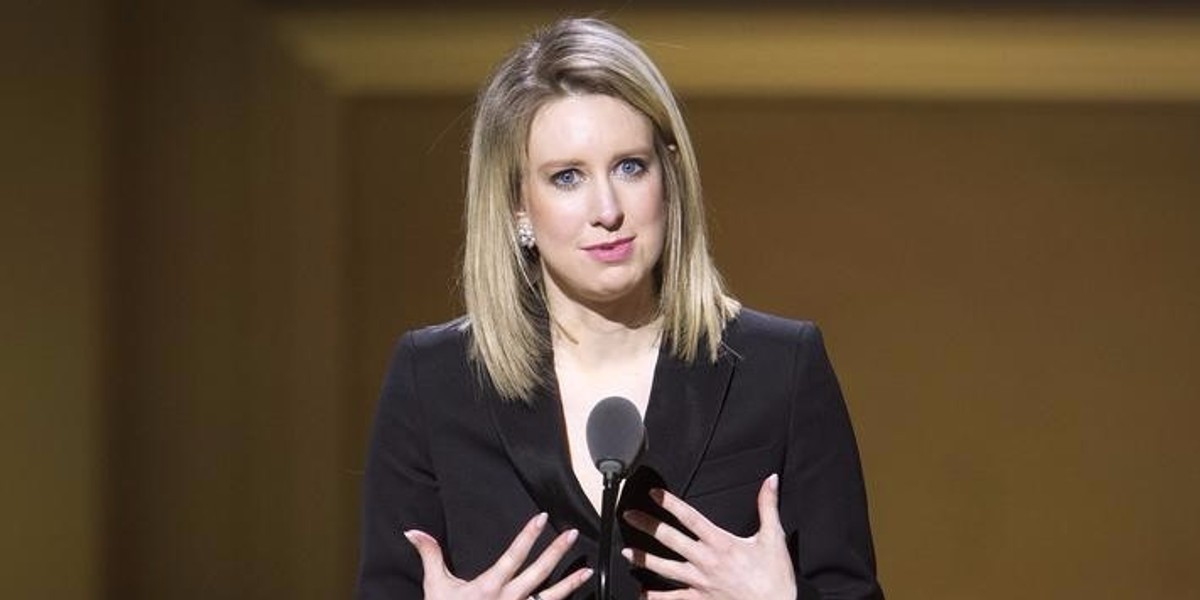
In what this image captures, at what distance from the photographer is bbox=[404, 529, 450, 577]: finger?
206 centimetres

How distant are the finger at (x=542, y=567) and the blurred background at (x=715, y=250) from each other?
6.12 ft

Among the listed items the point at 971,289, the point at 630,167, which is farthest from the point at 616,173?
the point at 971,289

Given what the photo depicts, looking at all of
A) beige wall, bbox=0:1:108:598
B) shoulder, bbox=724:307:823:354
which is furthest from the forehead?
beige wall, bbox=0:1:108:598

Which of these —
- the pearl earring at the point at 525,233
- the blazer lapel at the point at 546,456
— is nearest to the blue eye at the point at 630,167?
the pearl earring at the point at 525,233

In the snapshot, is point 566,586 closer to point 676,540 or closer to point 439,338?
Result: point 676,540

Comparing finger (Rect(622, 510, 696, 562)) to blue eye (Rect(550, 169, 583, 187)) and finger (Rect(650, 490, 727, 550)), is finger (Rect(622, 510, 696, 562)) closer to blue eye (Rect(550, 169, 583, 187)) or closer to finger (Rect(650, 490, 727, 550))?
finger (Rect(650, 490, 727, 550))

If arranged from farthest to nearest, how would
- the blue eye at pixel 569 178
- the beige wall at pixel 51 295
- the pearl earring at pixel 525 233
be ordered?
1. the beige wall at pixel 51 295
2. the pearl earring at pixel 525 233
3. the blue eye at pixel 569 178

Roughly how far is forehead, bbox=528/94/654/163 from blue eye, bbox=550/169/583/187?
17 millimetres

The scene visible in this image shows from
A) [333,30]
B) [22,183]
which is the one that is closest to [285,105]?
[333,30]

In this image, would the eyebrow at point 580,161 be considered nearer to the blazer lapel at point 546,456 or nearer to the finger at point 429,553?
the blazer lapel at point 546,456

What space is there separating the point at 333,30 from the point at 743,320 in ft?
5.93

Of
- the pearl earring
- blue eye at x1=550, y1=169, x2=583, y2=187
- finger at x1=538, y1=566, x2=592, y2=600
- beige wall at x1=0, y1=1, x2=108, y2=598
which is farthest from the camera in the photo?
beige wall at x1=0, y1=1, x2=108, y2=598

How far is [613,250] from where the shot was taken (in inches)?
82.0

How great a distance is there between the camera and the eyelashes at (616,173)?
2.08 metres
